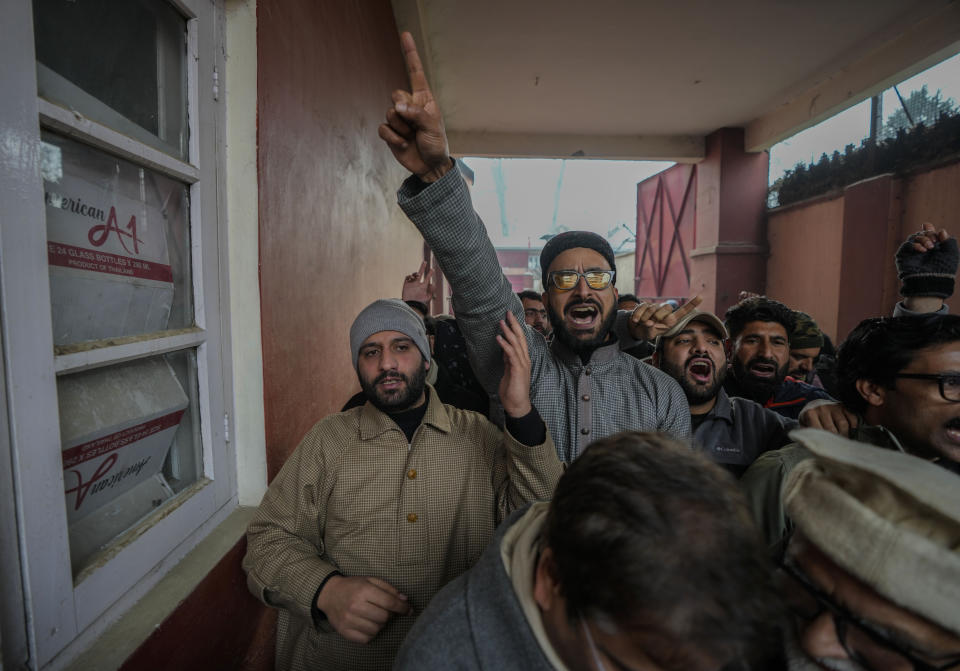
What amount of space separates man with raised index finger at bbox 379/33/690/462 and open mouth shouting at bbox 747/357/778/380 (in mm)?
838

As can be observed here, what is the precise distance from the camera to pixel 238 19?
1562mm

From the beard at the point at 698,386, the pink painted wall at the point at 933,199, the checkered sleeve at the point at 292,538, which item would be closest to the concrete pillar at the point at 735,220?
the pink painted wall at the point at 933,199

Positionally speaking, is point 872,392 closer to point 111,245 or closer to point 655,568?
point 655,568

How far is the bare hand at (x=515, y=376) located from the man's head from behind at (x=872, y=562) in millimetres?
676

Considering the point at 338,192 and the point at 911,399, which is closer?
the point at 911,399

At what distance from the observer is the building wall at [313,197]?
1.65m

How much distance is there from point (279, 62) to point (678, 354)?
6.25 ft

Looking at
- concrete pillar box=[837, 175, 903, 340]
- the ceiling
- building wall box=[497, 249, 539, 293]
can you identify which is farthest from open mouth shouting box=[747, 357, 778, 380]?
building wall box=[497, 249, 539, 293]

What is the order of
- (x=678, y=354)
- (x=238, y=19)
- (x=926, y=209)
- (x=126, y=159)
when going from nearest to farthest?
(x=126, y=159), (x=238, y=19), (x=678, y=354), (x=926, y=209)

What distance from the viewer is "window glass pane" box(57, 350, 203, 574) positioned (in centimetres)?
101

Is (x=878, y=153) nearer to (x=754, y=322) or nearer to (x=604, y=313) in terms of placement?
(x=754, y=322)

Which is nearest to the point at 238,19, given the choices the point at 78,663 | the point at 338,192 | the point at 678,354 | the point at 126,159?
the point at 126,159

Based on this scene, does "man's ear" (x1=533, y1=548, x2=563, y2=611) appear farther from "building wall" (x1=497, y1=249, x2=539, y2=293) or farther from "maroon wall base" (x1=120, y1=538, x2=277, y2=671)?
"building wall" (x1=497, y1=249, x2=539, y2=293)

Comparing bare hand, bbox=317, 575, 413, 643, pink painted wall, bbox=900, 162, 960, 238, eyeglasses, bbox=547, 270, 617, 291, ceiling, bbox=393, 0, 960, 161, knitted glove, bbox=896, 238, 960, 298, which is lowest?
bare hand, bbox=317, 575, 413, 643
